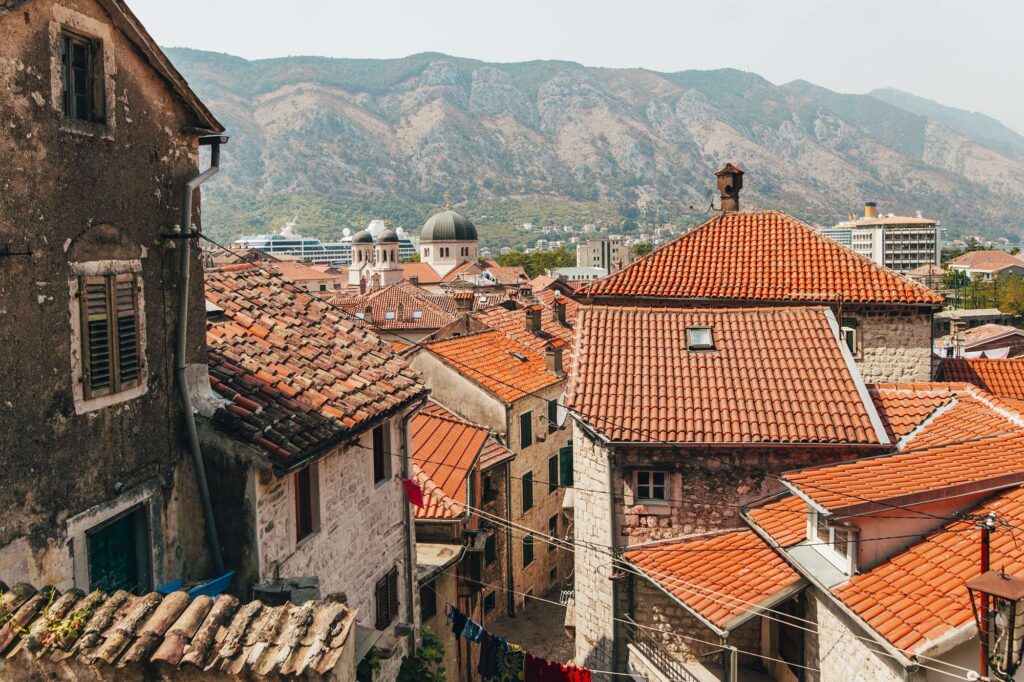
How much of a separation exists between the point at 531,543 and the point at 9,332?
21342mm

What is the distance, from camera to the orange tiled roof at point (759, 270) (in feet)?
69.3

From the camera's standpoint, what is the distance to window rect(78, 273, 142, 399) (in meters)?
7.61

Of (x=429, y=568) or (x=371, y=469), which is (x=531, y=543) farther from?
(x=371, y=469)

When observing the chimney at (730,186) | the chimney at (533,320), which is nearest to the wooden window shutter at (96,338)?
the chimney at (730,186)

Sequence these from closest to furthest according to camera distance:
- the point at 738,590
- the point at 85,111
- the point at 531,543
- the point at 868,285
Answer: the point at 85,111 < the point at 738,590 < the point at 868,285 < the point at 531,543

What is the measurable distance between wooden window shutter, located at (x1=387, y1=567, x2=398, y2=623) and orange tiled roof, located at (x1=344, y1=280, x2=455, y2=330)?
3417 cm

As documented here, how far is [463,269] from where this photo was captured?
12675 cm

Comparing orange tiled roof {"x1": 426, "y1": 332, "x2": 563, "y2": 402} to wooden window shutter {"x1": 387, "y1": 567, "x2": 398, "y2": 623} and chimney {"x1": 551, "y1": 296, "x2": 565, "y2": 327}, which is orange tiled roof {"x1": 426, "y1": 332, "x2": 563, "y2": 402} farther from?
wooden window shutter {"x1": 387, "y1": 567, "x2": 398, "y2": 623}

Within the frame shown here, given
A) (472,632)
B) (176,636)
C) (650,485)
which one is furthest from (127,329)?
(650,485)

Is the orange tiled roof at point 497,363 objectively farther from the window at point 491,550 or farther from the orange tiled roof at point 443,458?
the window at point 491,550

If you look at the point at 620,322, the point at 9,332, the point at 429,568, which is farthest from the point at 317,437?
the point at 620,322

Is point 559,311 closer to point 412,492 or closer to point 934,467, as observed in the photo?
point 412,492

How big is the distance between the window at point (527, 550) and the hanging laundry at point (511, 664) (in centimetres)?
1082

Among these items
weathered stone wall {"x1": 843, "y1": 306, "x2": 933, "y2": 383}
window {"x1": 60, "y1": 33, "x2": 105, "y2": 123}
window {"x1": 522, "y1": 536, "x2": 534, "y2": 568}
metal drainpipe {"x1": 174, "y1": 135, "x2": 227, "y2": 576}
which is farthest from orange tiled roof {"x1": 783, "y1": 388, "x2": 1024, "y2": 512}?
window {"x1": 522, "y1": 536, "x2": 534, "y2": 568}
